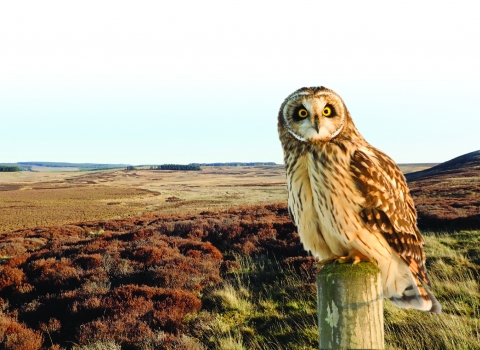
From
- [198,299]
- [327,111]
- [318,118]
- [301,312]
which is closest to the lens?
[318,118]

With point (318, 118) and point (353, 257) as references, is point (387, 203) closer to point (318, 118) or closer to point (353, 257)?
point (353, 257)

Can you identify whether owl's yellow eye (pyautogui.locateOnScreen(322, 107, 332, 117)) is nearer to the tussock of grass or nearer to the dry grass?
the tussock of grass

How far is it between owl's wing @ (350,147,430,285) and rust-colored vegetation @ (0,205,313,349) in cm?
383

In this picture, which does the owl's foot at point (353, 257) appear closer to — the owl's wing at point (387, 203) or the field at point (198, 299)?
the owl's wing at point (387, 203)

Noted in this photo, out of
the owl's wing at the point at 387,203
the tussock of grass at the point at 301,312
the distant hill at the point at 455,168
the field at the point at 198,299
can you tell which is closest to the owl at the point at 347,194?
the owl's wing at the point at 387,203

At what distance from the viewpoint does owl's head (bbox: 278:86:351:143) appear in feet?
9.00

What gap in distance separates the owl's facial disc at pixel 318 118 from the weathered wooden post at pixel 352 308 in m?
1.10

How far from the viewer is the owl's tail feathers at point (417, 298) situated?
280 cm

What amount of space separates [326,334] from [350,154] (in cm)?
132

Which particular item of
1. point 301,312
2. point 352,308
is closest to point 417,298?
point 352,308

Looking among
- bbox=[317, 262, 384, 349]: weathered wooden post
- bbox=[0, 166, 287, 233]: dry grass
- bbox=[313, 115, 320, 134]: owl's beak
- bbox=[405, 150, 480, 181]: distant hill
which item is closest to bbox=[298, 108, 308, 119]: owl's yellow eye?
bbox=[313, 115, 320, 134]: owl's beak

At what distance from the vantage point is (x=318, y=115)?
2.71 metres

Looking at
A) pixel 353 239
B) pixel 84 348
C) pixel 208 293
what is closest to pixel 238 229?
→ pixel 208 293

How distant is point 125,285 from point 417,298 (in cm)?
656
